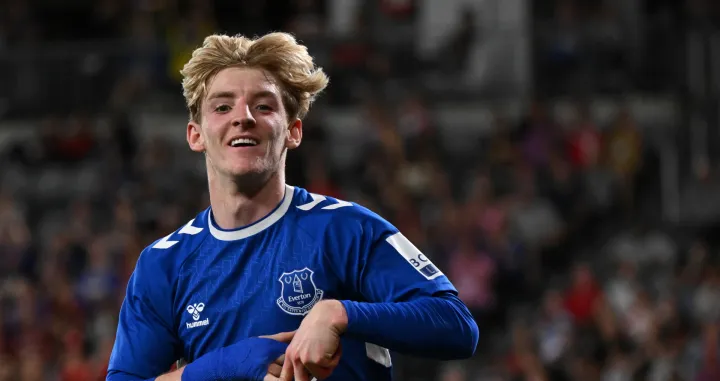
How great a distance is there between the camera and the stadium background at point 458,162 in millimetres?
10523

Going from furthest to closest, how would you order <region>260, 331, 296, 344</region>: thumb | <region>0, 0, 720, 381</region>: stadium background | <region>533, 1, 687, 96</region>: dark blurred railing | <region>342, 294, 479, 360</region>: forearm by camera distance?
1. <region>533, 1, 687, 96</region>: dark blurred railing
2. <region>0, 0, 720, 381</region>: stadium background
3. <region>260, 331, 296, 344</region>: thumb
4. <region>342, 294, 479, 360</region>: forearm

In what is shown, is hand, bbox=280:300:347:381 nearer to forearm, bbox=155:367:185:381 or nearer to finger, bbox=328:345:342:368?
finger, bbox=328:345:342:368

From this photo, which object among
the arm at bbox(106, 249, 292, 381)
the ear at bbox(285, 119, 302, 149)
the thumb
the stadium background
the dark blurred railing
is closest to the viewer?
the thumb

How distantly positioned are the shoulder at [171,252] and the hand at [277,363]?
17.1 inches

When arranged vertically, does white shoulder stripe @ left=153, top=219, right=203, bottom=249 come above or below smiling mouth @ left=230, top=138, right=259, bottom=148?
below

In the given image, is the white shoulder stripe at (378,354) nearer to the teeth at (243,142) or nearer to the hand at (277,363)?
the hand at (277,363)

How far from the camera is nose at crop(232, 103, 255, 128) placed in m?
3.66

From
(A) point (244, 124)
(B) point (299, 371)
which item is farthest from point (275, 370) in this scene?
(A) point (244, 124)

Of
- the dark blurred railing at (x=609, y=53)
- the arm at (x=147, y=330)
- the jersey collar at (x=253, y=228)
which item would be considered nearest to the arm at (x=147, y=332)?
the arm at (x=147, y=330)

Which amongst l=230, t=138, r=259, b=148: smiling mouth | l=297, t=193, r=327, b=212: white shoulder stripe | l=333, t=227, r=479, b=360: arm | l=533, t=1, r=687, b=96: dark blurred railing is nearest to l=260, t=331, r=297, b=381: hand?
l=333, t=227, r=479, b=360: arm

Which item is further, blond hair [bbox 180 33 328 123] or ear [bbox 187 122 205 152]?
ear [bbox 187 122 205 152]

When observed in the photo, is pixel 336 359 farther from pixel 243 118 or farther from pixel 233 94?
pixel 233 94

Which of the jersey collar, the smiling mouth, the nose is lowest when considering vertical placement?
the jersey collar

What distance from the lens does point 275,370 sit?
3414 mm
